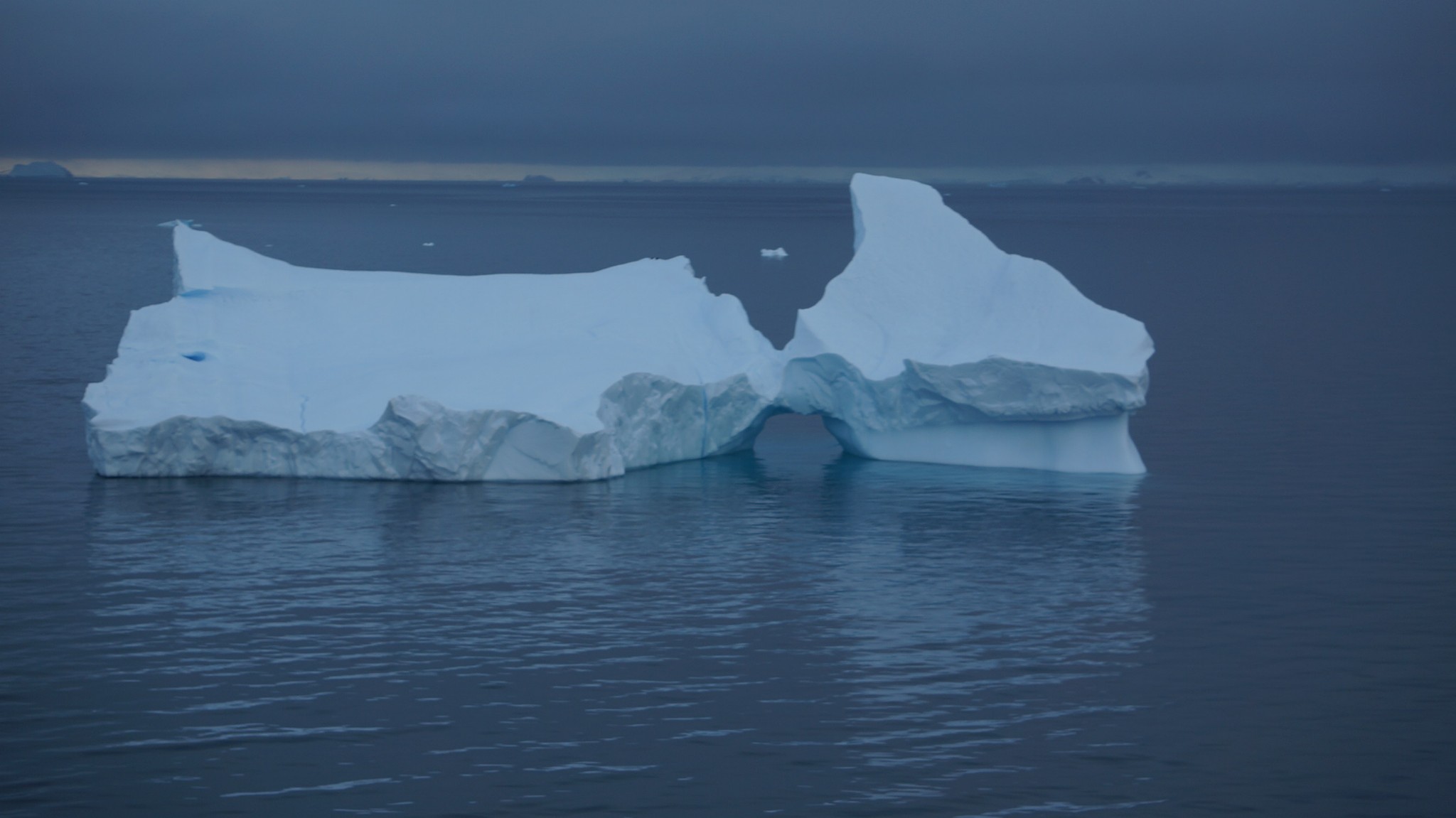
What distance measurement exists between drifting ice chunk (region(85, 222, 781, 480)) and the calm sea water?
502 millimetres

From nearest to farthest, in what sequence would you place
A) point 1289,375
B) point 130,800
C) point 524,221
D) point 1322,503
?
point 130,800, point 1322,503, point 1289,375, point 524,221

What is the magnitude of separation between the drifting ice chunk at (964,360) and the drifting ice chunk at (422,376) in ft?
4.64

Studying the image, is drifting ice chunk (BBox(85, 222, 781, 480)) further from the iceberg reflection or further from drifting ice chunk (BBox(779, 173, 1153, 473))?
drifting ice chunk (BBox(779, 173, 1153, 473))

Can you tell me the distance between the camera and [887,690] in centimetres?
1432

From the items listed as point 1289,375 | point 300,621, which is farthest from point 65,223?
point 300,621

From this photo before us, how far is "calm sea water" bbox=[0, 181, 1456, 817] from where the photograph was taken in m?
12.3

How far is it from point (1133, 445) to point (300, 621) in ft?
45.9

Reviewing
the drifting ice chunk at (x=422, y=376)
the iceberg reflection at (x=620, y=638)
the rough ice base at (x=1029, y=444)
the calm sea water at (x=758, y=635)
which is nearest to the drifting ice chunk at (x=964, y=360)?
the rough ice base at (x=1029, y=444)

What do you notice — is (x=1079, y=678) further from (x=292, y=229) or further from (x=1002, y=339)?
(x=292, y=229)

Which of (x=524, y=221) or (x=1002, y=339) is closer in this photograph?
(x=1002, y=339)

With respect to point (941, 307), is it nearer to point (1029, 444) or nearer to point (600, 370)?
point (1029, 444)

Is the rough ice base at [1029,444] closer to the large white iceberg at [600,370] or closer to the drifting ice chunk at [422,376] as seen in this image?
the large white iceberg at [600,370]

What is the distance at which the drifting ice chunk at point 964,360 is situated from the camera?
23.1 meters

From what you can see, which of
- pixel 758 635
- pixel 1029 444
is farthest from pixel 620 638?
pixel 1029 444
